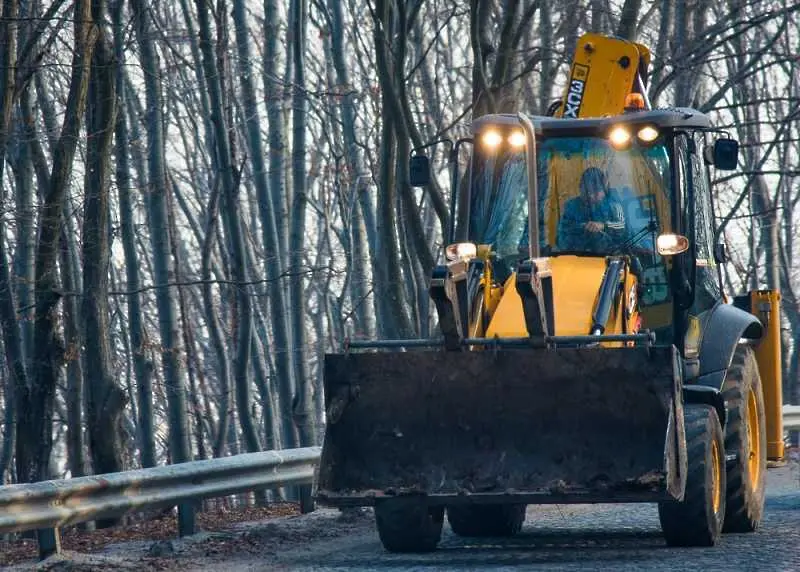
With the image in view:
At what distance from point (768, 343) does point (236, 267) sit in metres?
10.7

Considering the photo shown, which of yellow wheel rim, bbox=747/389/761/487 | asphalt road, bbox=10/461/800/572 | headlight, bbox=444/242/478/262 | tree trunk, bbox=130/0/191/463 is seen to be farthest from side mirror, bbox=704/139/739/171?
tree trunk, bbox=130/0/191/463

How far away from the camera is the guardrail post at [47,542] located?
8.61 m

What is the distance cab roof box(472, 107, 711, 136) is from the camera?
9961 millimetres

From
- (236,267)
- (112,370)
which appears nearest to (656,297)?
(112,370)

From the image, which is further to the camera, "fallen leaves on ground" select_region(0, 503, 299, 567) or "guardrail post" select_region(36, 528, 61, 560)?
"fallen leaves on ground" select_region(0, 503, 299, 567)

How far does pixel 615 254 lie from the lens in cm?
992

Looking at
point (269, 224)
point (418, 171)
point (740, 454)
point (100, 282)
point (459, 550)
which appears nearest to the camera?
point (459, 550)

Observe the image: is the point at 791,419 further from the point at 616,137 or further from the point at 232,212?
the point at 232,212

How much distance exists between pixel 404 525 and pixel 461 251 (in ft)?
6.08

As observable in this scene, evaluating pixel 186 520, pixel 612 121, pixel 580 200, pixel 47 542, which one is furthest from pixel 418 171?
pixel 47 542

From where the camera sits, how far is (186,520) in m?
9.91

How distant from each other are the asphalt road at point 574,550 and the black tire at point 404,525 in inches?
4.4

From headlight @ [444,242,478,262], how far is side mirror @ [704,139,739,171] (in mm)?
1714

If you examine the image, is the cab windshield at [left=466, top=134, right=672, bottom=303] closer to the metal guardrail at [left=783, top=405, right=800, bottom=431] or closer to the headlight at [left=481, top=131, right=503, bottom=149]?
the headlight at [left=481, top=131, right=503, bottom=149]
